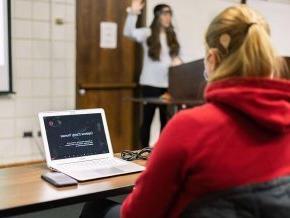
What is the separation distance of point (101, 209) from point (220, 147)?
0.66 m

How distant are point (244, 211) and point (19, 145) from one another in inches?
A: 134

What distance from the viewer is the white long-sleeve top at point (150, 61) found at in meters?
4.29

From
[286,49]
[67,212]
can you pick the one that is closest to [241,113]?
[67,212]

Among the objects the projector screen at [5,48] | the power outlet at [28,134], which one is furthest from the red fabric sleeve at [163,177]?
the power outlet at [28,134]

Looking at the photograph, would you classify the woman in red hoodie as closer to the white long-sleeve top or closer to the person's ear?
the person's ear

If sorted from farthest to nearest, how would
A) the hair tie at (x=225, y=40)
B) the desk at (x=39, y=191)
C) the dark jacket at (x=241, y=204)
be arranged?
the desk at (x=39, y=191)
the hair tie at (x=225, y=40)
the dark jacket at (x=241, y=204)

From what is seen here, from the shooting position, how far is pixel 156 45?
4254mm

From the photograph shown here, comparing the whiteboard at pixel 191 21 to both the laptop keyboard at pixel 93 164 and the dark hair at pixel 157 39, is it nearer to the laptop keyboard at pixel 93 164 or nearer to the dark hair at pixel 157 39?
the dark hair at pixel 157 39

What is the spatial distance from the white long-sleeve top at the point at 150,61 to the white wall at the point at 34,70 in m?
0.57

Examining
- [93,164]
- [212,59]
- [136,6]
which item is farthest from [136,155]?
[136,6]

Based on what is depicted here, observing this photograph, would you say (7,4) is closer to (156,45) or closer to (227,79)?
(156,45)

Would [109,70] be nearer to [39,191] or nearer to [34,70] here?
[34,70]

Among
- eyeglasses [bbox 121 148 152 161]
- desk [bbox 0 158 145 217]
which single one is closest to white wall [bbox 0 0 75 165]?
eyeglasses [bbox 121 148 152 161]

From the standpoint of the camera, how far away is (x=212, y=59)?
1.12m
